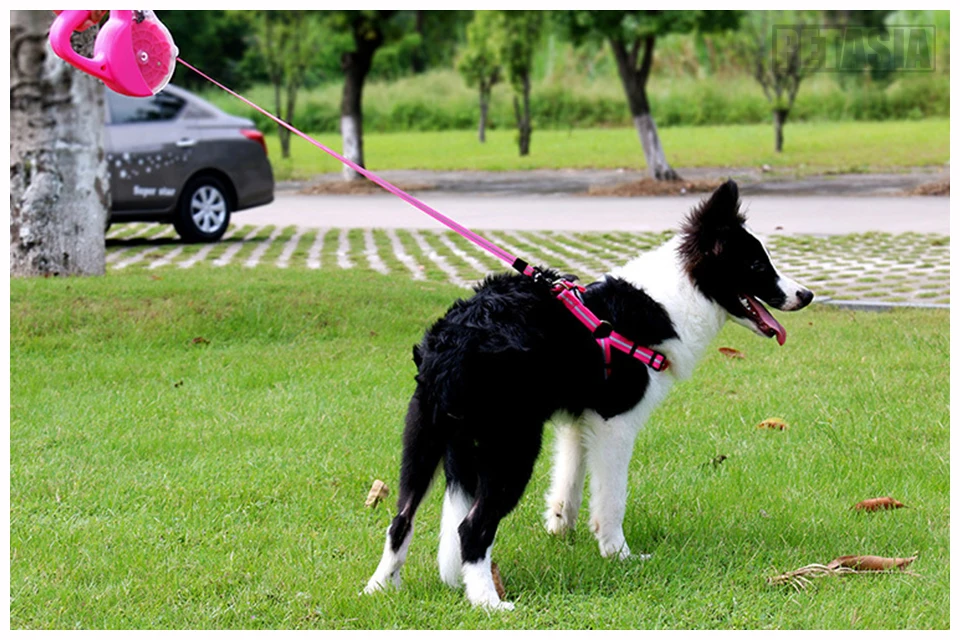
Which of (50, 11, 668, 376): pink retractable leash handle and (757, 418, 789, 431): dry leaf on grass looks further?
(757, 418, 789, 431): dry leaf on grass

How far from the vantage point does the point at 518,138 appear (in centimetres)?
2964

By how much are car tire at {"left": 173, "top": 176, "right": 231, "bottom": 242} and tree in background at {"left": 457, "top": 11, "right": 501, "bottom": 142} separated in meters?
13.3

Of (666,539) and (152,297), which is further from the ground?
(152,297)

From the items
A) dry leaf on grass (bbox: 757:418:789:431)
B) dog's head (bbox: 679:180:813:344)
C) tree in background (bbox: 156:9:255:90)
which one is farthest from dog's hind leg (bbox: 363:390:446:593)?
tree in background (bbox: 156:9:255:90)

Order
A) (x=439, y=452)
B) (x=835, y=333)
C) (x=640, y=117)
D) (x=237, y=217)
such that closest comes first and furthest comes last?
(x=439, y=452) < (x=835, y=333) < (x=237, y=217) < (x=640, y=117)

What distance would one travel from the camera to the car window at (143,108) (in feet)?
41.2

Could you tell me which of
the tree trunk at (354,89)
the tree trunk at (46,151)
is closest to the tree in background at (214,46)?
the tree trunk at (354,89)

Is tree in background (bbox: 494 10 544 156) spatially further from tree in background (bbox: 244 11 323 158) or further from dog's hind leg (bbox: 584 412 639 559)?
dog's hind leg (bbox: 584 412 639 559)

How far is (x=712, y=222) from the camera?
12.6 feet

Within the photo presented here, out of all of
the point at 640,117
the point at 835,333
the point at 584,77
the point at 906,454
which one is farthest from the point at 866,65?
the point at 906,454

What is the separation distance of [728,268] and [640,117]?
652 inches

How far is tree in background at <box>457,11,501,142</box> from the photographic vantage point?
84.0 ft

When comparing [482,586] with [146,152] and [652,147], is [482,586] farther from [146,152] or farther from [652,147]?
[652,147]

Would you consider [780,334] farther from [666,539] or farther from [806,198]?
[806,198]
